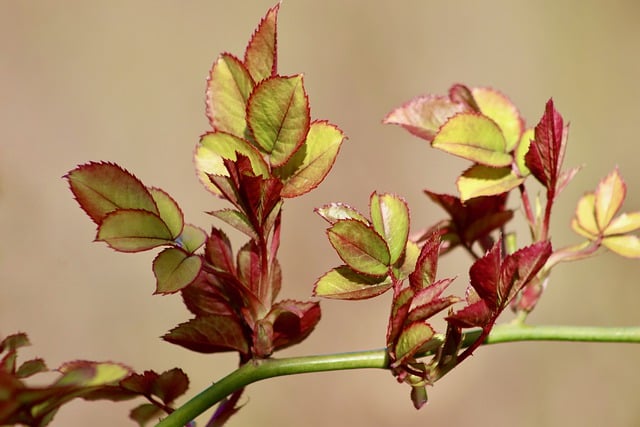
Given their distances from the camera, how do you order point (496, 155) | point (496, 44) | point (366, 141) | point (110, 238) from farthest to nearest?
1. point (496, 44)
2. point (366, 141)
3. point (496, 155)
4. point (110, 238)

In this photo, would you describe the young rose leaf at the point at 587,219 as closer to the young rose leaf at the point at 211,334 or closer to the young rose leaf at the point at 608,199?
the young rose leaf at the point at 608,199

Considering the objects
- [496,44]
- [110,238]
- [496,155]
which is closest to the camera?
[110,238]

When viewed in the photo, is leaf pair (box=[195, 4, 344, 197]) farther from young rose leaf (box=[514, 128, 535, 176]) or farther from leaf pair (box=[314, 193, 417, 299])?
young rose leaf (box=[514, 128, 535, 176])

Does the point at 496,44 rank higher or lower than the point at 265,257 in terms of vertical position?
higher

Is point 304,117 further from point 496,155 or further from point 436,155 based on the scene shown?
point 436,155

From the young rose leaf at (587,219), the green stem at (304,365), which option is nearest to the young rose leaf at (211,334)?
the green stem at (304,365)

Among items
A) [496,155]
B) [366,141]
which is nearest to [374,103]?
[366,141]

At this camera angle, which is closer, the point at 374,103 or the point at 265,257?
the point at 265,257

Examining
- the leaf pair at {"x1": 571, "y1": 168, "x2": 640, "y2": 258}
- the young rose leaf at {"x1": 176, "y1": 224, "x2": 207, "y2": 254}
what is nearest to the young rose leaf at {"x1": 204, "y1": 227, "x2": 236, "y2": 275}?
the young rose leaf at {"x1": 176, "y1": 224, "x2": 207, "y2": 254}
